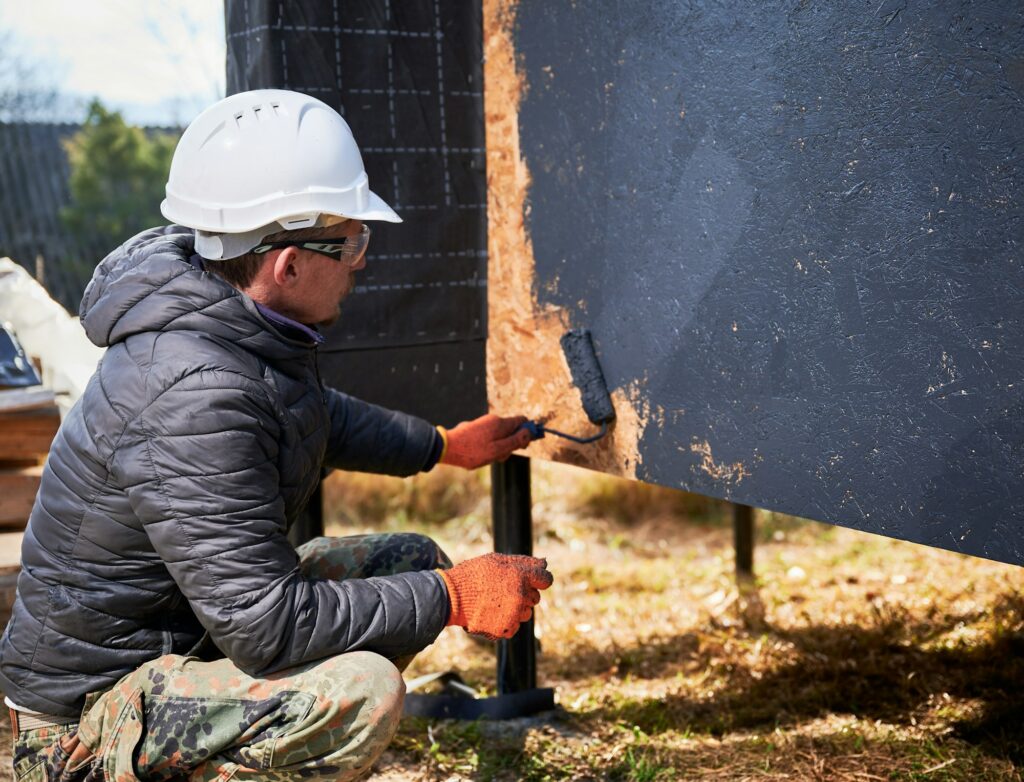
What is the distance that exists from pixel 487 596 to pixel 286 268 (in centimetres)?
76

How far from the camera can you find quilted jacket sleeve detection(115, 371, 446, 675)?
1899mm

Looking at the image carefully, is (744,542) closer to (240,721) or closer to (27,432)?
(27,432)

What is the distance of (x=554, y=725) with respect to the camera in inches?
127

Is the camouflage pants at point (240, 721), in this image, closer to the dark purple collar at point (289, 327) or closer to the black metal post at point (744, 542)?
the dark purple collar at point (289, 327)

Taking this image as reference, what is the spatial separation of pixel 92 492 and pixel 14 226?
7.68 meters

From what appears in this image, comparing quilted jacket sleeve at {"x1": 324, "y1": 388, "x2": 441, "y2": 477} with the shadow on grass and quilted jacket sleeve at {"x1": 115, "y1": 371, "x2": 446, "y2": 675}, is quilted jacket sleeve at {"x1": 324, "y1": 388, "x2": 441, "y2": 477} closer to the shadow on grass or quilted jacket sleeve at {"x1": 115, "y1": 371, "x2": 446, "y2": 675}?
quilted jacket sleeve at {"x1": 115, "y1": 371, "x2": 446, "y2": 675}

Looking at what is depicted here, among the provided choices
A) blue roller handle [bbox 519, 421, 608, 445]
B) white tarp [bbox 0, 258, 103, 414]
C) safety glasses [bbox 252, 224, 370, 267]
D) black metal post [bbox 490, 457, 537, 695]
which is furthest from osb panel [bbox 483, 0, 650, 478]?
white tarp [bbox 0, 258, 103, 414]

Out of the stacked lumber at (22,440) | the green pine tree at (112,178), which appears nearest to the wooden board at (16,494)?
the stacked lumber at (22,440)

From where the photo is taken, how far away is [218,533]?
1897mm

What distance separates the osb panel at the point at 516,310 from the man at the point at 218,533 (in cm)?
70

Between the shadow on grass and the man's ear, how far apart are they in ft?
5.97

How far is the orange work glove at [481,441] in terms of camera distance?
285 centimetres

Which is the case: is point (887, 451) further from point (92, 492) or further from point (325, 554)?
point (92, 492)

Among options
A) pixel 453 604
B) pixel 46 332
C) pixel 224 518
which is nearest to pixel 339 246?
pixel 224 518
